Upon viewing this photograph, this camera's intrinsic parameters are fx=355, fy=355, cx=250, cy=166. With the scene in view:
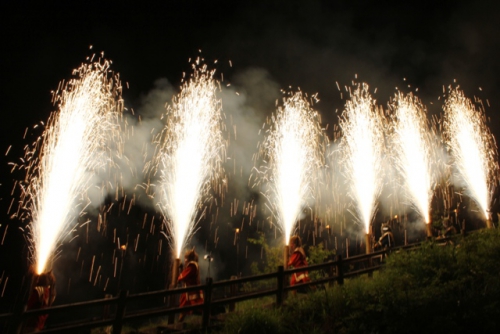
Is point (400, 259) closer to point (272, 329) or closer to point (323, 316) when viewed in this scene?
point (323, 316)

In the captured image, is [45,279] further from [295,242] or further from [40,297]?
[295,242]

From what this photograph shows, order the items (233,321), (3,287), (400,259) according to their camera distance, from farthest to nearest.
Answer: (3,287) < (400,259) < (233,321)

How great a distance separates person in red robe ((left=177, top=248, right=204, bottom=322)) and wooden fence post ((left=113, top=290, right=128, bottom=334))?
1.92 metres

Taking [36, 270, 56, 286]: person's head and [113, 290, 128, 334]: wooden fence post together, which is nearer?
[113, 290, 128, 334]: wooden fence post

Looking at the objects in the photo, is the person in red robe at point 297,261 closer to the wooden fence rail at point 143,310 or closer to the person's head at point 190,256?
the wooden fence rail at point 143,310

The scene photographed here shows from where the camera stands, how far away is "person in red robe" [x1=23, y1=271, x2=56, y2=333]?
25.4 feet

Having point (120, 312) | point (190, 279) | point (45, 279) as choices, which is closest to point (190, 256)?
point (190, 279)

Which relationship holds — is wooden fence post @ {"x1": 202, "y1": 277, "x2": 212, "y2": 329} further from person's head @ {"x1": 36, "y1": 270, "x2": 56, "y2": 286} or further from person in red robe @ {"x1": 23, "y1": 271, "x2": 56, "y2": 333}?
person's head @ {"x1": 36, "y1": 270, "x2": 56, "y2": 286}

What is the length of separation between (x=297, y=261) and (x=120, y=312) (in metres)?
5.34

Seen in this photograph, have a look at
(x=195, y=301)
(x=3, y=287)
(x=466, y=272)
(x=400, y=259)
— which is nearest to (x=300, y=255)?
(x=400, y=259)

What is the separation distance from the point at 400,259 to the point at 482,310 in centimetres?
335

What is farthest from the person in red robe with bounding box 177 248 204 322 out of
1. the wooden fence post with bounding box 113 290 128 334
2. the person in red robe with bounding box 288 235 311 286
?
the person in red robe with bounding box 288 235 311 286

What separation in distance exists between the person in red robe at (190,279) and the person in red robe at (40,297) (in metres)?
2.98

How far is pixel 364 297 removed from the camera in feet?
25.0
